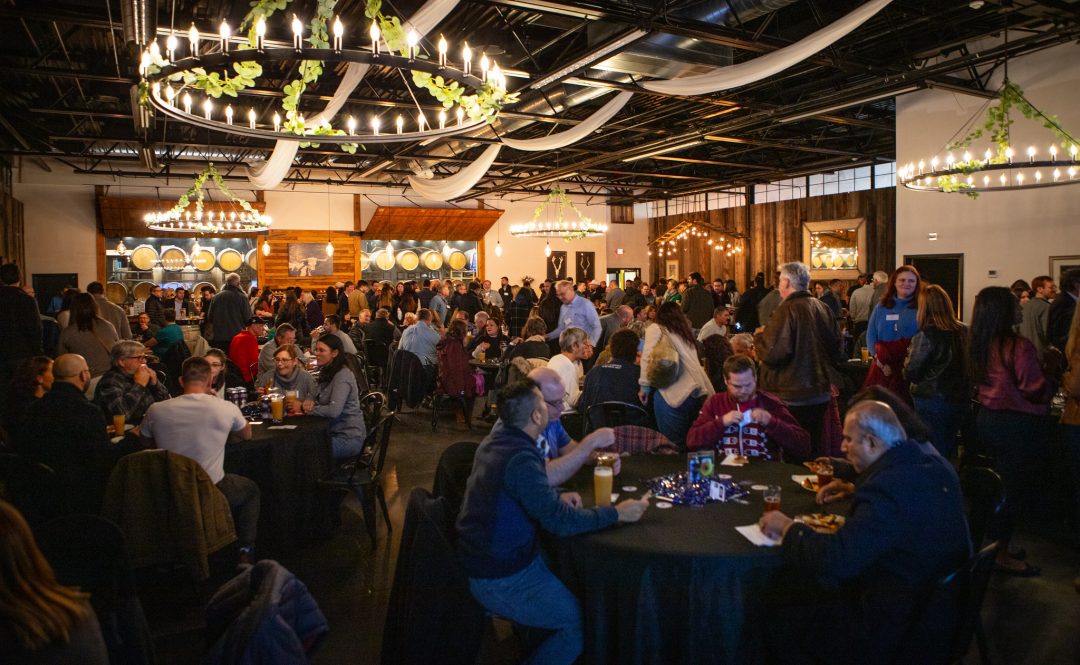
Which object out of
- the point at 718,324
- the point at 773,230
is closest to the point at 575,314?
the point at 718,324

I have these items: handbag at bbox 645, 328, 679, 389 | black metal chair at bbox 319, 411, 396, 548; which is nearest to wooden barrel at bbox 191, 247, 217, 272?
black metal chair at bbox 319, 411, 396, 548

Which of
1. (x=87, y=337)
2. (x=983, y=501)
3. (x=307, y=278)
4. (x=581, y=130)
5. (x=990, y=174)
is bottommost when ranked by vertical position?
(x=983, y=501)

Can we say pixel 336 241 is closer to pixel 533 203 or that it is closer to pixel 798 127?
pixel 533 203

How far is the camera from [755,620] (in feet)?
7.45

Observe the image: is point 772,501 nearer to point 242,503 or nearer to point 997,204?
point 242,503

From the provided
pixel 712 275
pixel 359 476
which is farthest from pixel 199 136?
pixel 712 275

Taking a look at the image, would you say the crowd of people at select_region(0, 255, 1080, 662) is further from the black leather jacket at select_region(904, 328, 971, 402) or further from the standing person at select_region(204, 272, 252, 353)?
the standing person at select_region(204, 272, 252, 353)

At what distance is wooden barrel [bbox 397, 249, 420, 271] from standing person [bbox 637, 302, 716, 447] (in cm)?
1468

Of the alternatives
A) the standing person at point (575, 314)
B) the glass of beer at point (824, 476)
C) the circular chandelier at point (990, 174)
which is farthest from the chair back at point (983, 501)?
the standing person at point (575, 314)

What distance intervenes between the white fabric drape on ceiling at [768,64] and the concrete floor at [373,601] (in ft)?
12.5

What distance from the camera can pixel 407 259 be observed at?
18594 millimetres

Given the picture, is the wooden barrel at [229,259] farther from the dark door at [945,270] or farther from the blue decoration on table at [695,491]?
the blue decoration on table at [695,491]

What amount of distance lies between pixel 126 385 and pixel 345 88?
3.19 m

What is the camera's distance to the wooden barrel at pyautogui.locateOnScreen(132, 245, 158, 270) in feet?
50.9
